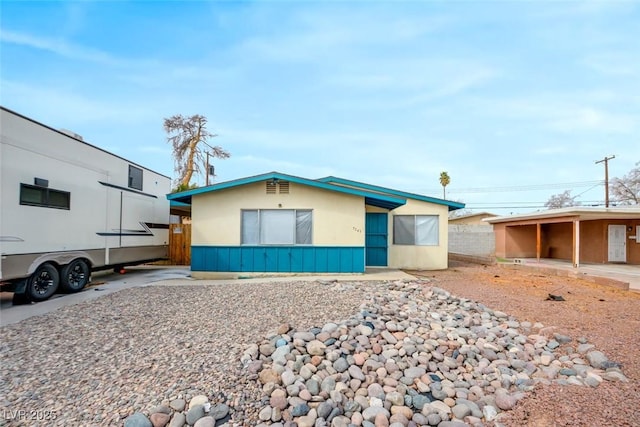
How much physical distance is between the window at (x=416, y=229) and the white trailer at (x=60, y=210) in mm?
8364

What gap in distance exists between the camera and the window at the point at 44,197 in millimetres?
5863

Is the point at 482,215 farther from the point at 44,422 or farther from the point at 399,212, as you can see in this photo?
the point at 44,422

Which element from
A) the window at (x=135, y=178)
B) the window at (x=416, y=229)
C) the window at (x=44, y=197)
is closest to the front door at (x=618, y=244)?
the window at (x=416, y=229)

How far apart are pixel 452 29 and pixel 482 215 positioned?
713 inches

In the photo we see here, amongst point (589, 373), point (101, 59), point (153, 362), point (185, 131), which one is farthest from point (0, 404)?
point (185, 131)

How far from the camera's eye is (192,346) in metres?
3.84

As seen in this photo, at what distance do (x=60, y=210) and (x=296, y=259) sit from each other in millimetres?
5495

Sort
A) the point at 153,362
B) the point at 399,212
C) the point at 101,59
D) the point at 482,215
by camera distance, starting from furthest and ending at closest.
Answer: the point at 482,215 < the point at 399,212 < the point at 101,59 < the point at 153,362

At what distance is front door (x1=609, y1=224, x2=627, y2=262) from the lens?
13.5 m

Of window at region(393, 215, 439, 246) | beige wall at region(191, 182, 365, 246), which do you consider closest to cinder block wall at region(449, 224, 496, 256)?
window at region(393, 215, 439, 246)

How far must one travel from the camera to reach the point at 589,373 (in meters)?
3.76

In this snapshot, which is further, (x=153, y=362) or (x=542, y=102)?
(x=542, y=102)

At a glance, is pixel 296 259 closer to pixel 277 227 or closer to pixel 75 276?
pixel 277 227

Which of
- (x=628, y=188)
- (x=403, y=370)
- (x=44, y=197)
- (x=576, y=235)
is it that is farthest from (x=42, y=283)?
(x=628, y=188)
